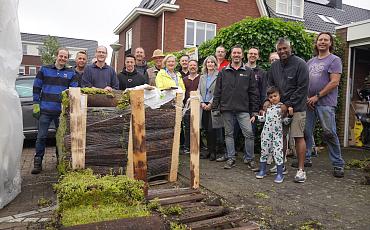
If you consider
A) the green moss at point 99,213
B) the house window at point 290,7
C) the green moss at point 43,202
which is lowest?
the green moss at point 43,202

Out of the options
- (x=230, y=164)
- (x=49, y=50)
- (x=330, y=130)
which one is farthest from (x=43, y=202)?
(x=49, y=50)

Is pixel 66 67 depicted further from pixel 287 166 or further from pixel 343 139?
pixel 343 139

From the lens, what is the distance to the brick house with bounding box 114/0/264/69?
1792cm

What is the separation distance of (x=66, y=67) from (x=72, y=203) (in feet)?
11.1

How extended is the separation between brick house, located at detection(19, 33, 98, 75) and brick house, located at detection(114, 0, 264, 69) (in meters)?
30.0

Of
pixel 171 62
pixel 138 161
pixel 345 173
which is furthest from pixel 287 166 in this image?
pixel 138 161

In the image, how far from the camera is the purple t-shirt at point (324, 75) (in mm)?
4824

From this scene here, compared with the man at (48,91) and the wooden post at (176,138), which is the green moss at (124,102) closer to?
the wooden post at (176,138)

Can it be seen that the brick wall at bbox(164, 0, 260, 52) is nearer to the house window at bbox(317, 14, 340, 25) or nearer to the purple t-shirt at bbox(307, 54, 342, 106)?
the house window at bbox(317, 14, 340, 25)

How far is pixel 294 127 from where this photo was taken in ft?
15.4

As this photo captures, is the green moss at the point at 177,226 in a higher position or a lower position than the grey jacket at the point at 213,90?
lower

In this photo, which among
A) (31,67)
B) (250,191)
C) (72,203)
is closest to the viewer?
(72,203)

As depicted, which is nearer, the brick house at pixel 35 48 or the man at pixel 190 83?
the man at pixel 190 83

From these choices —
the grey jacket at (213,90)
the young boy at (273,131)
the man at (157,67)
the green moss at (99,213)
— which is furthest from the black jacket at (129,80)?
the green moss at (99,213)
